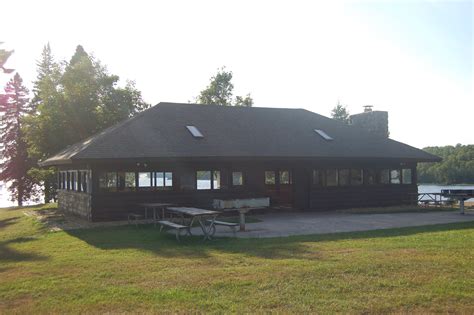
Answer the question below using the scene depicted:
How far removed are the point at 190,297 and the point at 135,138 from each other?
12.1 m

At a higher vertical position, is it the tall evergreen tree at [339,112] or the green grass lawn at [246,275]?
the tall evergreen tree at [339,112]

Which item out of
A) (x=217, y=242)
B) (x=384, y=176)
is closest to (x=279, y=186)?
(x=384, y=176)

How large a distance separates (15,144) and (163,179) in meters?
24.4

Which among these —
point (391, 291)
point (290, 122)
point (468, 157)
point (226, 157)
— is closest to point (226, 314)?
point (391, 291)

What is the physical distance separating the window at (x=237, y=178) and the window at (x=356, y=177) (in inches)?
223

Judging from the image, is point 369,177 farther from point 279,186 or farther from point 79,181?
point 79,181

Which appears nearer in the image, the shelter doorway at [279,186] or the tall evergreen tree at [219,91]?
the shelter doorway at [279,186]

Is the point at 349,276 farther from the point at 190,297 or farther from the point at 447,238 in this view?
the point at 447,238

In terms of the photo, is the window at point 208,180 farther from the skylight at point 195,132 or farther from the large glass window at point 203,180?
the skylight at point 195,132

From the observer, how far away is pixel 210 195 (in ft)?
60.2

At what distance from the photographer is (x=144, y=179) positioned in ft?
57.0

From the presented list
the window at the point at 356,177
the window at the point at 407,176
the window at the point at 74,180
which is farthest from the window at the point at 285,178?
the window at the point at 74,180

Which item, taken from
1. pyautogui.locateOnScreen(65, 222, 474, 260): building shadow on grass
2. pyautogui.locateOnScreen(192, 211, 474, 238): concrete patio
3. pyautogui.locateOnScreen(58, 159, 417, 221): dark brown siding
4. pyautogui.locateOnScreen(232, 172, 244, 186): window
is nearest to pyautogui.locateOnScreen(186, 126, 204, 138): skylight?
pyautogui.locateOnScreen(58, 159, 417, 221): dark brown siding

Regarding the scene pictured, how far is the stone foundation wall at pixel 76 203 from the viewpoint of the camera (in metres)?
17.0
